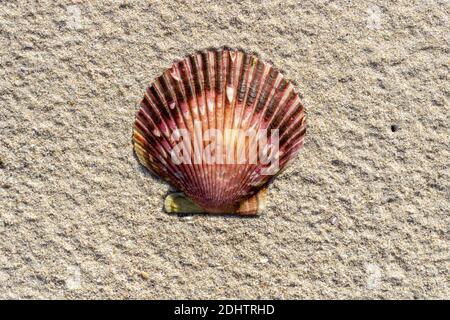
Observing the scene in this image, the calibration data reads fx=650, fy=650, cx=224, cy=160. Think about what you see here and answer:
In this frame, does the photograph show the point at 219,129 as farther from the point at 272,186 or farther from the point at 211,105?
the point at 272,186

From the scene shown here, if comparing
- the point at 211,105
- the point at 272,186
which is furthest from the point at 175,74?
the point at 272,186

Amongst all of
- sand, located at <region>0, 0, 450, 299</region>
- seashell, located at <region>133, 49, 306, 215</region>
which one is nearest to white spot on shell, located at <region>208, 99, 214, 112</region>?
seashell, located at <region>133, 49, 306, 215</region>

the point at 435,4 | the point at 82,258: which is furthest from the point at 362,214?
the point at 82,258

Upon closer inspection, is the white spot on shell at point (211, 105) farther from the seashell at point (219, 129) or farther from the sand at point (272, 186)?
the sand at point (272, 186)

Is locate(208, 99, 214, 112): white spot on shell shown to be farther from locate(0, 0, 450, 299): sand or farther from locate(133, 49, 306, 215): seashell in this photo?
locate(0, 0, 450, 299): sand

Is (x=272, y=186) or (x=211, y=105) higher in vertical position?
(x=211, y=105)

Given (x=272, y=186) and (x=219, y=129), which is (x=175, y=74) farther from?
(x=272, y=186)

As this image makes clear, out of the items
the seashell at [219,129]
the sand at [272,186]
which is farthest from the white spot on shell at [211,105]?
the sand at [272,186]

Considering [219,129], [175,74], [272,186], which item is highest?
[175,74]
